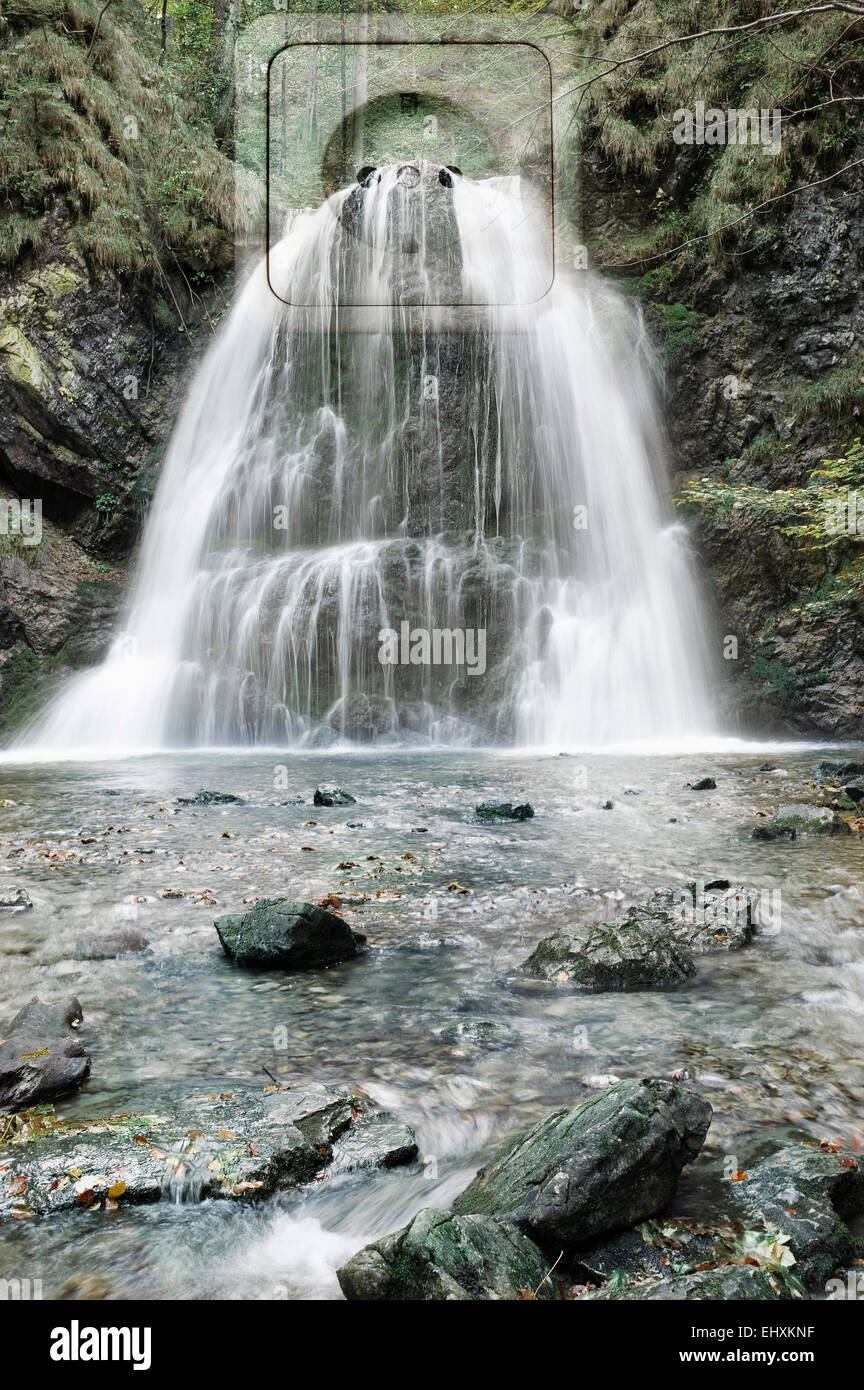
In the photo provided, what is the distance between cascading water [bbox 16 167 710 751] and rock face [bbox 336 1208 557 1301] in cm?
1160

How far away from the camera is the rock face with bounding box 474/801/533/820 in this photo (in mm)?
7352

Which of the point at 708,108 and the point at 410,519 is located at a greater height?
the point at 708,108

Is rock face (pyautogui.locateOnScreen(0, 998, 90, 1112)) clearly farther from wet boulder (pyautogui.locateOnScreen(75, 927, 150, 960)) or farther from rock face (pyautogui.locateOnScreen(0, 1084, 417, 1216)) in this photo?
wet boulder (pyautogui.locateOnScreen(75, 927, 150, 960))

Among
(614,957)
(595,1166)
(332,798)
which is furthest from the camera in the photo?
(332,798)

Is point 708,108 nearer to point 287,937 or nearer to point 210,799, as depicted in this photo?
point 210,799

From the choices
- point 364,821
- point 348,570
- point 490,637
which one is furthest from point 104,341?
point 364,821

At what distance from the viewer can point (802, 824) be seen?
662 centimetres

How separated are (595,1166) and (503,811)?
5.39 meters

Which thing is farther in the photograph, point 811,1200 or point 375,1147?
point 375,1147

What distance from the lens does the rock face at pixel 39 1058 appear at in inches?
105

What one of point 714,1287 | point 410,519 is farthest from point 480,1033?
point 410,519

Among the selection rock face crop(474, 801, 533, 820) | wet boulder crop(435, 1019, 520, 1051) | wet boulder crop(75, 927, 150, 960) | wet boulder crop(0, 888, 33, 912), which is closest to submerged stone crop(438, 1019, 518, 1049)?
wet boulder crop(435, 1019, 520, 1051)

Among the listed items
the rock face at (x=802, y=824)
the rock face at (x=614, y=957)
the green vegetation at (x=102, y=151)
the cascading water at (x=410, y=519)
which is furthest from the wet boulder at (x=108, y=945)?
the green vegetation at (x=102, y=151)

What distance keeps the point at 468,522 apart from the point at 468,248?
682cm
